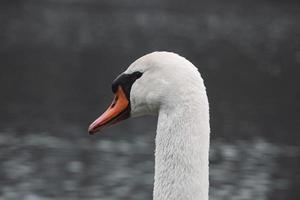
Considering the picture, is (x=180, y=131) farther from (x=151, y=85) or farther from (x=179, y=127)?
(x=151, y=85)

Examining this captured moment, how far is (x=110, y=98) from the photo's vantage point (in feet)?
86.3

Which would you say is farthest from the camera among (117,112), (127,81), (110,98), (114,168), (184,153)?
(110,98)

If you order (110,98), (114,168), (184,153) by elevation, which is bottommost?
(184,153)

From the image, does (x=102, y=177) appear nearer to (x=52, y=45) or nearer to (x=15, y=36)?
(x=52, y=45)

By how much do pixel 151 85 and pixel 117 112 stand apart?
15.9 inches

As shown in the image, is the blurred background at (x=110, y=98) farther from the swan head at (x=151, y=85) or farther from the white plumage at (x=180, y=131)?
the white plumage at (x=180, y=131)

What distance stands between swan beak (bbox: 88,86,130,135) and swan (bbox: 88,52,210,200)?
26 cm

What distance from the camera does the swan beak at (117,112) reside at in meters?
4.00

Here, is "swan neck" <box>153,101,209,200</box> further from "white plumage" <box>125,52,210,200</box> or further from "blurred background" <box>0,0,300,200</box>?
"blurred background" <box>0,0,300,200</box>

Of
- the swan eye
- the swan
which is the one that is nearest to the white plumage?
the swan

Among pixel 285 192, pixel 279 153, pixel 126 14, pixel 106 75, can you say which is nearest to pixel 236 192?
pixel 285 192

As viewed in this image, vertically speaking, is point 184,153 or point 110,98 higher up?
point 110,98

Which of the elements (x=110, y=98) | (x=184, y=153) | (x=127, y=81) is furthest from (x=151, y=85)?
(x=110, y=98)

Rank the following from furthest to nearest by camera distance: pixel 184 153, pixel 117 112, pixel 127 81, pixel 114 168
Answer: pixel 114 168 < pixel 117 112 < pixel 127 81 < pixel 184 153
